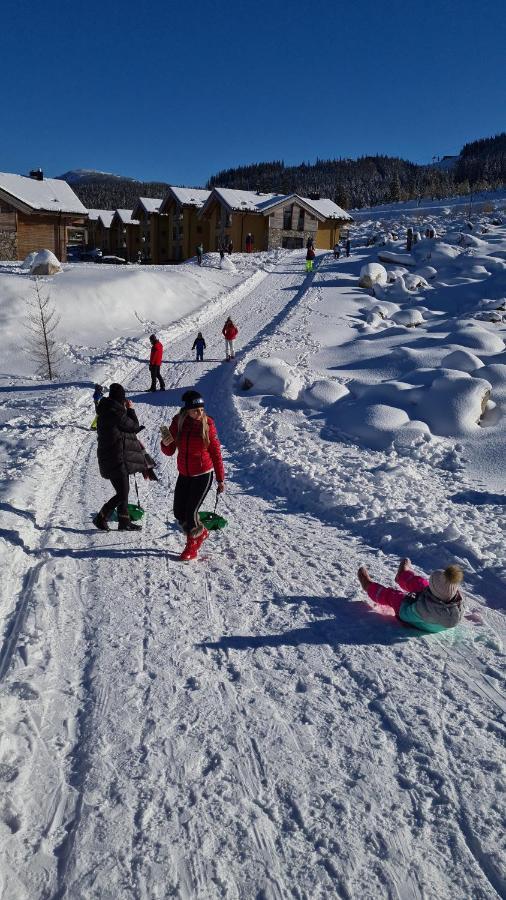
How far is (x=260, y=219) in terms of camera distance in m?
46.2

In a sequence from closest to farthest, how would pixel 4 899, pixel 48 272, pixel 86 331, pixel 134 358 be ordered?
1. pixel 4 899
2. pixel 134 358
3. pixel 86 331
4. pixel 48 272

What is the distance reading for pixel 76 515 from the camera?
6.62 metres

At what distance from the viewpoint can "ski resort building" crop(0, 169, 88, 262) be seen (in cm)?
3341

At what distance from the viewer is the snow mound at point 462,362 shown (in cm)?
1250

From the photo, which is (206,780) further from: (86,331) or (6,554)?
(86,331)

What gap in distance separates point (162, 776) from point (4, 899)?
853 millimetres

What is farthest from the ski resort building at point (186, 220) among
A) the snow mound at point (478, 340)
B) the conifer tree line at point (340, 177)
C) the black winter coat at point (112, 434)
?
the conifer tree line at point (340, 177)

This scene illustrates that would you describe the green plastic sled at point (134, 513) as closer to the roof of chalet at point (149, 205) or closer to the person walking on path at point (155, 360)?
the person walking on path at point (155, 360)

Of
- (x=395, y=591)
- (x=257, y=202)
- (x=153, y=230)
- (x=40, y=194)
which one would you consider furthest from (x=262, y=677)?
(x=153, y=230)

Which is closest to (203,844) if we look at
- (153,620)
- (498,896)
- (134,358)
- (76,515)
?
(498,896)

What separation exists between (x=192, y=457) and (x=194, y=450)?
70 millimetres

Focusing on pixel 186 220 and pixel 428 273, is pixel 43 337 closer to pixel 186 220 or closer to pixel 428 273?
pixel 428 273

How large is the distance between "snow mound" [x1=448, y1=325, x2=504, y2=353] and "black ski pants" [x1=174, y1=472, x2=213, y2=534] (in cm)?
1214

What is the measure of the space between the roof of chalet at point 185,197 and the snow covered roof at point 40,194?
1241 centimetres
